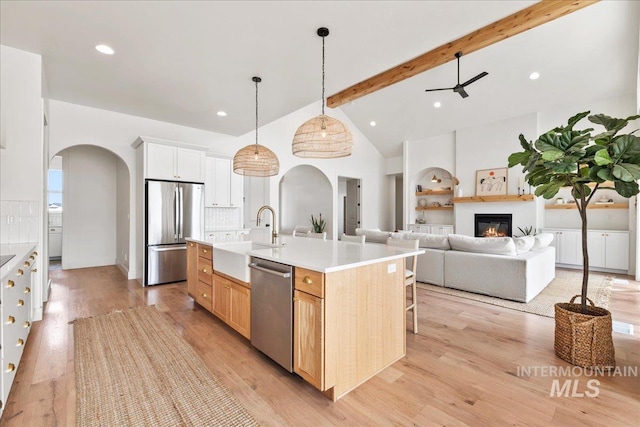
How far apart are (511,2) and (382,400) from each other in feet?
10.6

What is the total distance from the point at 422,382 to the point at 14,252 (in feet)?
11.4

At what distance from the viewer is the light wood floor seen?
175 centimetres

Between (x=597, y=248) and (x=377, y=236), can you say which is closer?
(x=377, y=236)

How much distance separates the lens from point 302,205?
9344 millimetres

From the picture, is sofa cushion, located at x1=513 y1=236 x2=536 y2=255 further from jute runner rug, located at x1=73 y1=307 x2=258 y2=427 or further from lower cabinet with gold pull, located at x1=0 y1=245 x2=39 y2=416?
lower cabinet with gold pull, located at x1=0 y1=245 x2=39 y2=416

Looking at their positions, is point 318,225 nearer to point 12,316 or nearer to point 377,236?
point 377,236

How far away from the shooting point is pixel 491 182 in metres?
7.18

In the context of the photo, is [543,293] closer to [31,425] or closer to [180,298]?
[180,298]

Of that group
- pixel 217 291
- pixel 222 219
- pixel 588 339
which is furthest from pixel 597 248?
pixel 222 219

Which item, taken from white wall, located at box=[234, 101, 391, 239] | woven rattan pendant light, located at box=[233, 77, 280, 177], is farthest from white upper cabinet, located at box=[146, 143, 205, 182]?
woven rattan pendant light, located at box=[233, 77, 280, 177]

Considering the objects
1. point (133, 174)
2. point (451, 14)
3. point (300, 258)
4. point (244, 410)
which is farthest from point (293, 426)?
point (133, 174)

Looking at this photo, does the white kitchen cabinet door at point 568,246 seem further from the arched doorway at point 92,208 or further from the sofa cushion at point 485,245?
the arched doorway at point 92,208

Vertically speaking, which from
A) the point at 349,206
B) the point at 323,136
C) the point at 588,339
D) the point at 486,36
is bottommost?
the point at 588,339

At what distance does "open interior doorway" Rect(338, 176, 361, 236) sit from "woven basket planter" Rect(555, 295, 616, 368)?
23.0 ft
